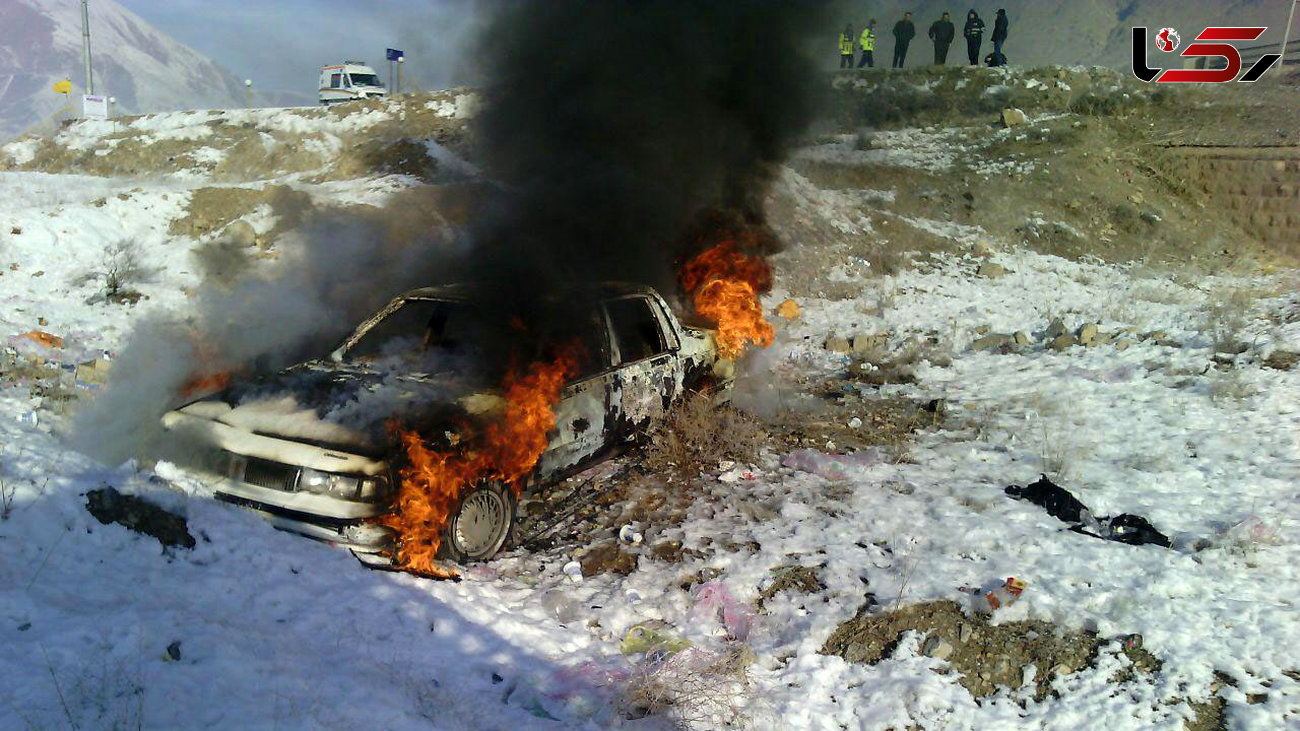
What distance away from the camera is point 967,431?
7.51m

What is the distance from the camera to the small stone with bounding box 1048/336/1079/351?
9.97m

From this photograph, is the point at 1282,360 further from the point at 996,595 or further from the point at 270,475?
the point at 270,475

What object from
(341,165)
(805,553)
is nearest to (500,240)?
(805,553)

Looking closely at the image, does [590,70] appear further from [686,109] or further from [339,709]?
[339,709]

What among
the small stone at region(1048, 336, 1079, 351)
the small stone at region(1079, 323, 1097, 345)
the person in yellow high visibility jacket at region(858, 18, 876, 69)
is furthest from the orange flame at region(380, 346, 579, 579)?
the person in yellow high visibility jacket at region(858, 18, 876, 69)

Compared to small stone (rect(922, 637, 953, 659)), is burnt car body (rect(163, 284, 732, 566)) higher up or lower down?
higher up

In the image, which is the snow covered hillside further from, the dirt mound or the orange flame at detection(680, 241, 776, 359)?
the orange flame at detection(680, 241, 776, 359)

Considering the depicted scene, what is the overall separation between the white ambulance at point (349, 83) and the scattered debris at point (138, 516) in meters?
26.2

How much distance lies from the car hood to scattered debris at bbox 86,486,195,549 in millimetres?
643

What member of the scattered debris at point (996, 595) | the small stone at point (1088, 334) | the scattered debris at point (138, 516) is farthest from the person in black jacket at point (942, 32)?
the scattered debris at point (138, 516)

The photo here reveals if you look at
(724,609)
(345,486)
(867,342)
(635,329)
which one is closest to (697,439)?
(635,329)

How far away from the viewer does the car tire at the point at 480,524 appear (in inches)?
173

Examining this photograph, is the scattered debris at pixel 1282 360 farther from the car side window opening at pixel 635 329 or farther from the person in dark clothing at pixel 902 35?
the person in dark clothing at pixel 902 35

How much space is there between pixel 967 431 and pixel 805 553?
131 inches
